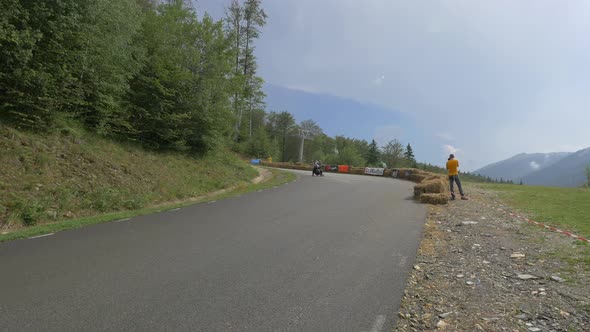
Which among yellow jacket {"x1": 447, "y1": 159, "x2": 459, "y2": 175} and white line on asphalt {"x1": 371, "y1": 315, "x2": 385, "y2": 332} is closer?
white line on asphalt {"x1": 371, "y1": 315, "x2": 385, "y2": 332}

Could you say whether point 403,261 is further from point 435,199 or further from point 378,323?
point 435,199

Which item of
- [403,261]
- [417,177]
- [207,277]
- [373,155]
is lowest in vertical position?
[207,277]

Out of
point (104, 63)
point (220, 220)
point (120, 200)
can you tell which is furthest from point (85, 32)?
point (220, 220)

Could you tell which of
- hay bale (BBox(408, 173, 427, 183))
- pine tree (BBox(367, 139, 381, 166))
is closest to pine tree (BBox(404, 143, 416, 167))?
pine tree (BBox(367, 139, 381, 166))

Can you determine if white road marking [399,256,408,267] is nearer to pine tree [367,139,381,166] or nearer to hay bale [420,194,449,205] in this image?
hay bale [420,194,449,205]

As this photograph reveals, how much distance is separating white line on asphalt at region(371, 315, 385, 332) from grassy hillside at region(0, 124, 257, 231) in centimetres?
761

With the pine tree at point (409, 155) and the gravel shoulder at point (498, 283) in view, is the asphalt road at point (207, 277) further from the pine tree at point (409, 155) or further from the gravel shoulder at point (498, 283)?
the pine tree at point (409, 155)

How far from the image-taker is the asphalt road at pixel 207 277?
10.2 ft

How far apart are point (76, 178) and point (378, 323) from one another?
32.3 feet

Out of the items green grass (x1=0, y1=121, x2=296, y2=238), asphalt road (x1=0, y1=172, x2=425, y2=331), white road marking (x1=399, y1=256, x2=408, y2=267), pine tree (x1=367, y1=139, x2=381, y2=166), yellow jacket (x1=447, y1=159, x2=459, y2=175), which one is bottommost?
asphalt road (x1=0, y1=172, x2=425, y2=331)

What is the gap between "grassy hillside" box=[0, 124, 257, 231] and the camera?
7500mm

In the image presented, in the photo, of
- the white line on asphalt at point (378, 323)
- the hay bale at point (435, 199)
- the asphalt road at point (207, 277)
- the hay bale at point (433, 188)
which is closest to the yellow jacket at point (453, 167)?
the hay bale at point (433, 188)

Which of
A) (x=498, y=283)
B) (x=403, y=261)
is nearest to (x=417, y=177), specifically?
(x=403, y=261)

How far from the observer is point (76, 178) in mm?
9469
